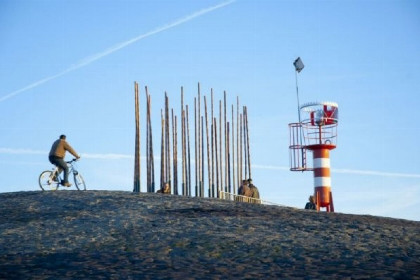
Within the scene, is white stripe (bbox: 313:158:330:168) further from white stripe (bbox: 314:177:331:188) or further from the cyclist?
the cyclist

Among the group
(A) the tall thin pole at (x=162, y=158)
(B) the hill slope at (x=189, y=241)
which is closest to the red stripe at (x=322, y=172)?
(A) the tall thin pole at (x=162, y=158)

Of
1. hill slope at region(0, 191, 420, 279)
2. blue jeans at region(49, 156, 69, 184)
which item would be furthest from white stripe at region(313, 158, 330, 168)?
blue jeans at region(49, 156, 69, 184)

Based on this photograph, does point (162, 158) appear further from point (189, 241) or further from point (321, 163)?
point (189, 241)

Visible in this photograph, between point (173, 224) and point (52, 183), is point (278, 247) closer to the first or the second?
point (173, 224)

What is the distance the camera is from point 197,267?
414 inches

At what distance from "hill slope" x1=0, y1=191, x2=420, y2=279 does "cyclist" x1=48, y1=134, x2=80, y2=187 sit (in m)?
3.23

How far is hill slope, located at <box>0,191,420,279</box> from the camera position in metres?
10.3

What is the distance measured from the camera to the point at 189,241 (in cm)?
1277

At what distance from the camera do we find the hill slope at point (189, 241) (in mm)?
10336

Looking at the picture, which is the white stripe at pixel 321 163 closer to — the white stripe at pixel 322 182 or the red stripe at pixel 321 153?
the red stripe at pixel 321 153

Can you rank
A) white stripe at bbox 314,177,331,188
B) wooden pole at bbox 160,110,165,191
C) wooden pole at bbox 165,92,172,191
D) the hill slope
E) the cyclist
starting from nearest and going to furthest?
the hill slope < the cyclist < wooden pole at bbox 160,110,165,191 < wooden pole at bbox 165,92,172,191 < white stripe at bbox 314,177,331,188

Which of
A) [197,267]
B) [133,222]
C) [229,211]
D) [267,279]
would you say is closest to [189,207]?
[229,211]

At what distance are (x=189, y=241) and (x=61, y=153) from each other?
10.5m

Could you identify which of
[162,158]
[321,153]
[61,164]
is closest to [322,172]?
[321,153]
